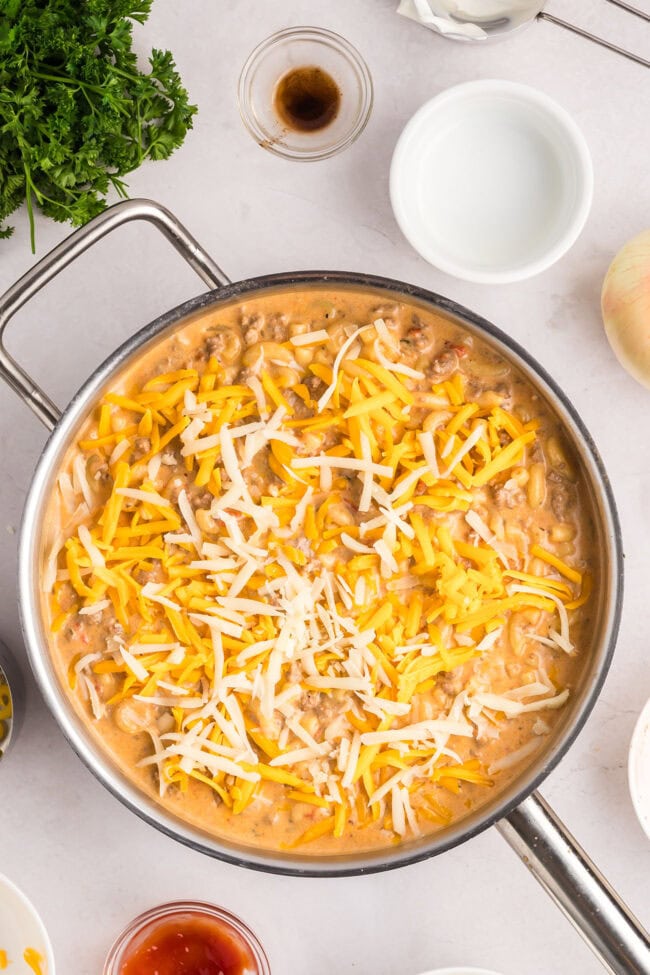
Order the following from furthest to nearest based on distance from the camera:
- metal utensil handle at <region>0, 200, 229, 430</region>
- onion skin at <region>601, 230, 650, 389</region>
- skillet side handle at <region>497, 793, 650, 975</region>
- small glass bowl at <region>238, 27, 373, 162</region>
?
small glass bowl at <region>238, 27, 373, 162</region>, onion skin at <region>601, 230, 650, 389</region>, metal utensil handle at <region>0, 200, 229, 430</region>, skillet side handle at <region>497, 793, 650, 975</region>

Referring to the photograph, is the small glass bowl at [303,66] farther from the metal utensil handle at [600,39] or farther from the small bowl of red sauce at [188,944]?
the small bowl of red sauce at [188,944]

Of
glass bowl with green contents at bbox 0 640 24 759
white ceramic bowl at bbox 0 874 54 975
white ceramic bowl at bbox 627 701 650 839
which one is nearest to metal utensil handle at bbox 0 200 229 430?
glass bowl with green contents at bbox 0 640 24 759

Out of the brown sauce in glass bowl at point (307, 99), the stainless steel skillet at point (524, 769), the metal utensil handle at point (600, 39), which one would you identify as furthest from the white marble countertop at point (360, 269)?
the stainless steel skillet at point (524, 769)

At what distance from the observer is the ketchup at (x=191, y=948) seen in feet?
9.24

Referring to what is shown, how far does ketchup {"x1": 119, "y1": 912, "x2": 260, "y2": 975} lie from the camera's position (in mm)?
2816

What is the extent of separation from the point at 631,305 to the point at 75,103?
1.62m

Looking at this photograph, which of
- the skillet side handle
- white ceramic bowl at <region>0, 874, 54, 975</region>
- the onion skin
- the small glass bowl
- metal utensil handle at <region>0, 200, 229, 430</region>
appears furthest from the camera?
the small glass bowl

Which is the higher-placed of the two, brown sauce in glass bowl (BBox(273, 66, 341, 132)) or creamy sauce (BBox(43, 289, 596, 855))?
brown sauce in glass bowl (BBox(273, 66, 341, 132))

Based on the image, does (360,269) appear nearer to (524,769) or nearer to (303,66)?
(303,66)

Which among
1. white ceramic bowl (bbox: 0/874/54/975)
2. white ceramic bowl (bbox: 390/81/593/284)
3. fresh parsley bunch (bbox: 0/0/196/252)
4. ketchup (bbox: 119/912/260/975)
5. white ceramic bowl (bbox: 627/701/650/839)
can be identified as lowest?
white ceramic bowl (bbox: 627/701/650/839)

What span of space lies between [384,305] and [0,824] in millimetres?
1955

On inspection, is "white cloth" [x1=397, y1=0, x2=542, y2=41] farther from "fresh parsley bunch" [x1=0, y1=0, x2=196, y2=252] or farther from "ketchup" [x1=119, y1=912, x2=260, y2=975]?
"ketchup" [x1=119, y1=912, x2=260, y2=975]

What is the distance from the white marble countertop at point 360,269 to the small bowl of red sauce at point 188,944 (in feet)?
0.25

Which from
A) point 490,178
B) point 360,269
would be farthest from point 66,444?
point 490,178
